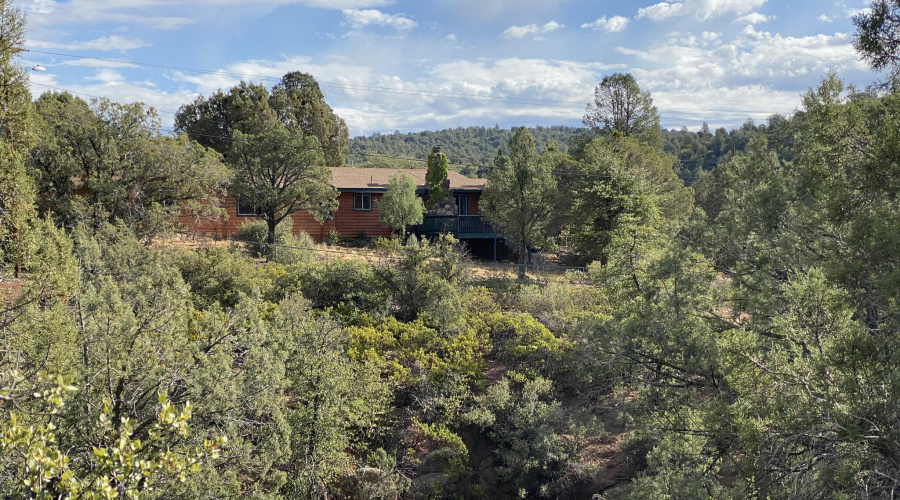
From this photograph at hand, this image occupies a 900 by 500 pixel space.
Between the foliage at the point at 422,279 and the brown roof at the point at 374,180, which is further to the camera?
the brown roof at the point at 374,180

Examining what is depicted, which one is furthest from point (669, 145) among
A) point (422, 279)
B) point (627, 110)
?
point (422, 279)

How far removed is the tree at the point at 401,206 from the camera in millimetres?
26312

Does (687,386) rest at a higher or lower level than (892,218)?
lower

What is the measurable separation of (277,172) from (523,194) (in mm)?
10348

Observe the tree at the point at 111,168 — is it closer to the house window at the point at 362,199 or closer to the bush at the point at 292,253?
the bush at the point at 292,253

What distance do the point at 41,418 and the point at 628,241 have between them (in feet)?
34.0

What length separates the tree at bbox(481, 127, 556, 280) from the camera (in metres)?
23.6

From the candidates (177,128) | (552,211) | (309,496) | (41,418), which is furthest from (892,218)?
(177,128)

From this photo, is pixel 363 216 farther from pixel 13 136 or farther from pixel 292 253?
pixel 13 136

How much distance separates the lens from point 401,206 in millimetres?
26297

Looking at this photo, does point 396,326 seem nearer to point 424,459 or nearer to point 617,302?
point 424,459

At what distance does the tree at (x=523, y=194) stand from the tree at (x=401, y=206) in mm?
4153

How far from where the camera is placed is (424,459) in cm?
1284

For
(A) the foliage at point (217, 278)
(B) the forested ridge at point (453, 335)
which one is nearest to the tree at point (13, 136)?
(B) the forested ridge at point (453, 335)
